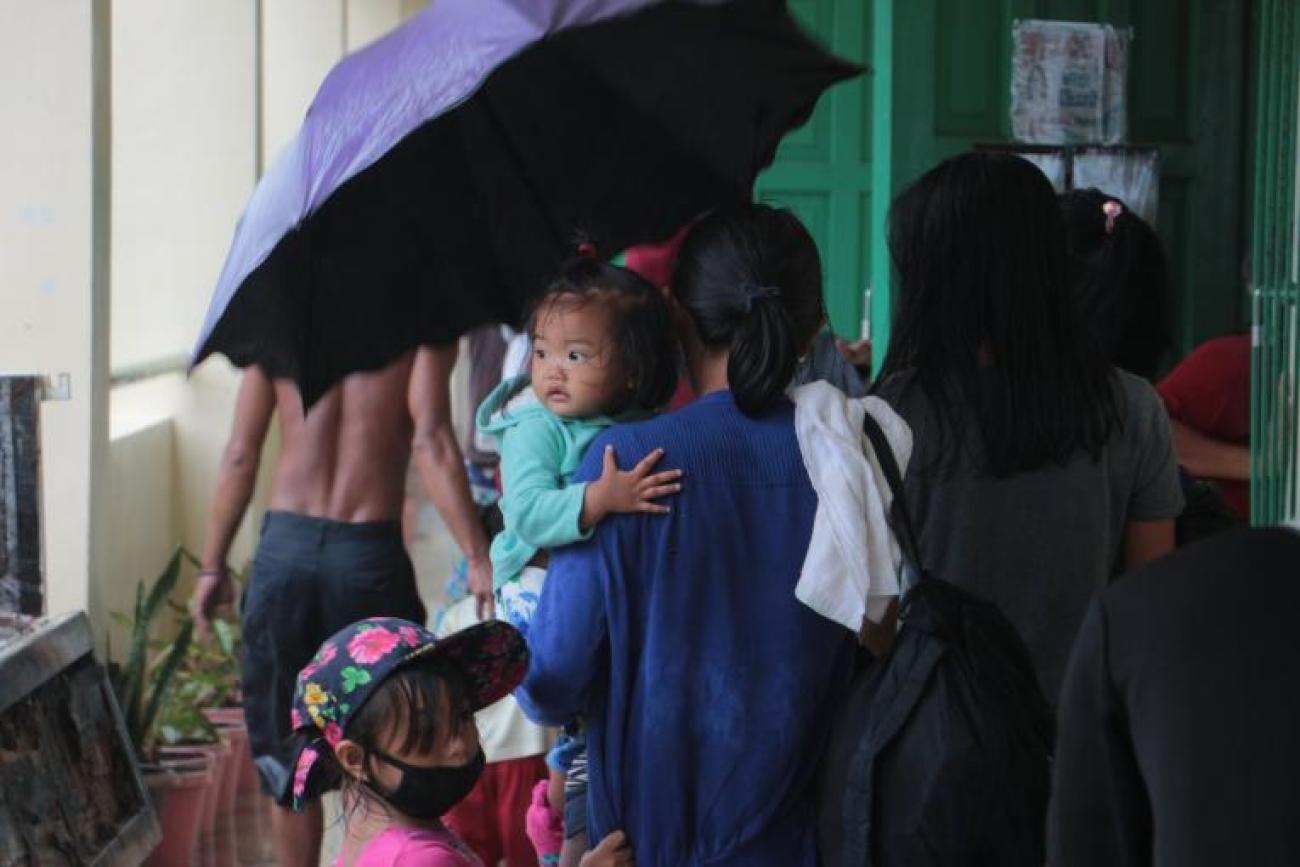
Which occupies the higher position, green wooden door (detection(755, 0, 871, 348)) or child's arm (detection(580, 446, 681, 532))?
green wooden door (detection(755, 0, 871, 348))

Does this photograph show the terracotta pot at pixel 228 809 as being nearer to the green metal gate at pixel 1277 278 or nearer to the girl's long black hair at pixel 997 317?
the green metal gate at pixel 1277 278

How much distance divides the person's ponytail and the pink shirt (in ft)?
2.53

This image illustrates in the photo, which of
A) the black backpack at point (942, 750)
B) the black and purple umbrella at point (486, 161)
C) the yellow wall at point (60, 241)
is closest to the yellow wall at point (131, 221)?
the yellow wall at point (60, 241)

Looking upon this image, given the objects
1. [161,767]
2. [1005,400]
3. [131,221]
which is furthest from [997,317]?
[131,221]

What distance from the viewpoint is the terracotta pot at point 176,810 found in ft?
18.7

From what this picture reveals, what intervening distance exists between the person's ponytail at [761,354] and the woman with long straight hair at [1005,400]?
441 mm

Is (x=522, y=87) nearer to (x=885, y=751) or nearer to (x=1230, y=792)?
(x=885, y=751)

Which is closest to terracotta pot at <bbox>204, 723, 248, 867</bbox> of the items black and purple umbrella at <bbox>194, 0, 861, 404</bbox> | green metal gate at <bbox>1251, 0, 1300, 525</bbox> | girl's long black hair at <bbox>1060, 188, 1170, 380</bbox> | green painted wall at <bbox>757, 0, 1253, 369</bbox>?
green painted wall at <bbox>757, 0, 1253, 369</bbox>

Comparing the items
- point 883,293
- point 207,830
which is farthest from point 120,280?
point 883,293

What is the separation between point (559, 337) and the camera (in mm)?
2994

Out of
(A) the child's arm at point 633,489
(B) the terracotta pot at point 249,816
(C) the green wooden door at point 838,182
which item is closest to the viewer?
(A) the child's arm at point 633,489

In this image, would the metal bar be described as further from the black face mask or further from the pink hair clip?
the black face mask

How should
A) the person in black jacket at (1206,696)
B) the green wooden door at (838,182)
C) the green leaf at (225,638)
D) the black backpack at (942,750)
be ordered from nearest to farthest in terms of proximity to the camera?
1. the person in black jacket at (1206,696)
2. the black backpack at (942,750)
3. the green leaf at (225,638)
4. the green wooden door at (838,182)

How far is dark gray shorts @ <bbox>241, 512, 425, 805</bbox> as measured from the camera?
5051mm
